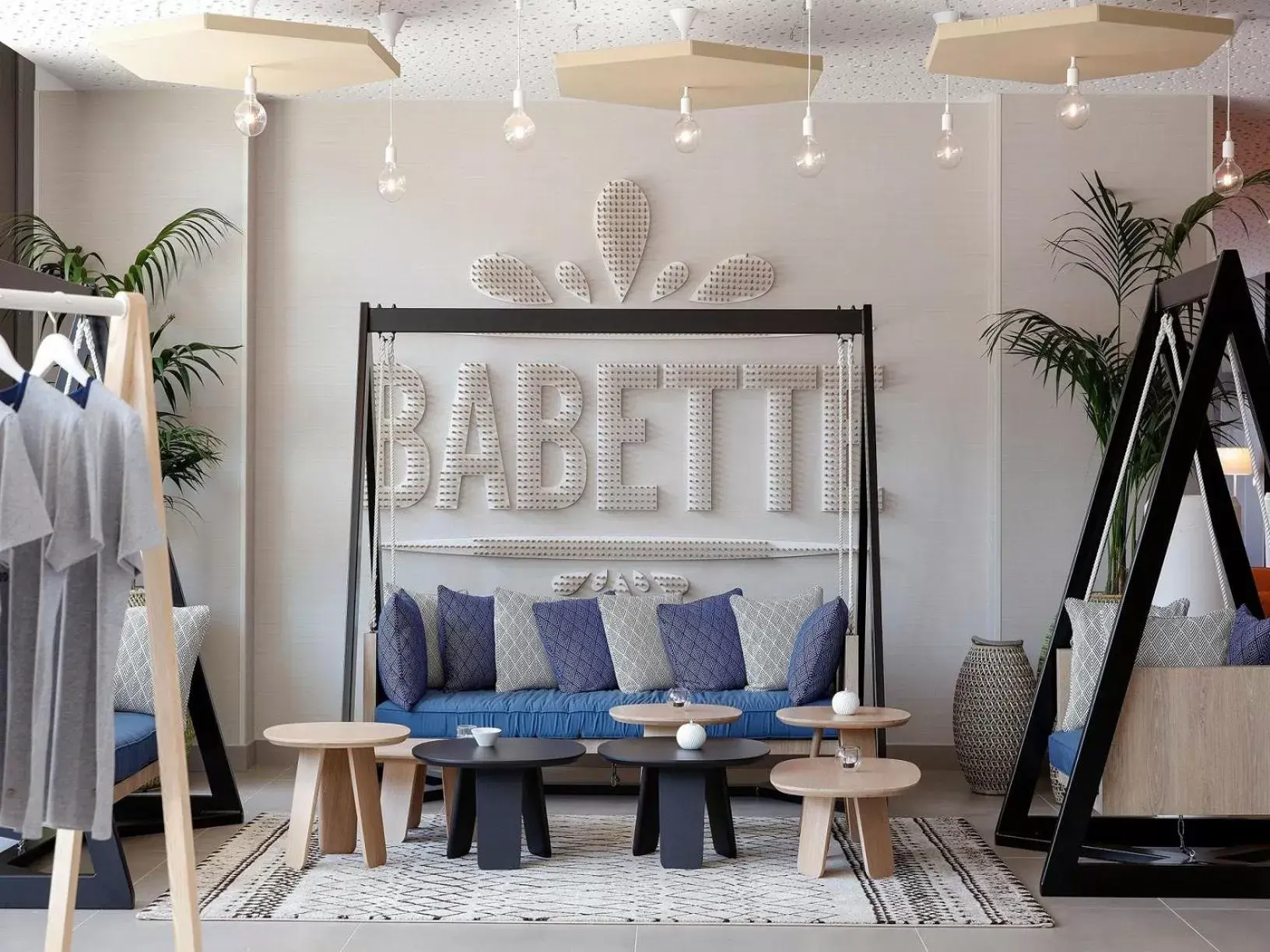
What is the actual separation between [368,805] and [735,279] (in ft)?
10.3

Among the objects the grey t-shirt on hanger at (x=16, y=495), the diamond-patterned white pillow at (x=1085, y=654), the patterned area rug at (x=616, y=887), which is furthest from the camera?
the diamond-patterned white pillow at (x=1085, y=654)

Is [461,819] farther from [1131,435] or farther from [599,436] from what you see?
[1131,435]

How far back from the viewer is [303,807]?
14.9 feet

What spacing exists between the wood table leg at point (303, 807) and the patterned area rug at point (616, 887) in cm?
7

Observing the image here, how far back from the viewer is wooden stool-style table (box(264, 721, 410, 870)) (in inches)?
178

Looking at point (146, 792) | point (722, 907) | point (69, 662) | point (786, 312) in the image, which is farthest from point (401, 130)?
point (69, 662)

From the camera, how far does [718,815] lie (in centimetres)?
469

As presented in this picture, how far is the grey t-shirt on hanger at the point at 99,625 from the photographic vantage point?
251cm

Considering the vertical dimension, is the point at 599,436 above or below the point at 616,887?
above

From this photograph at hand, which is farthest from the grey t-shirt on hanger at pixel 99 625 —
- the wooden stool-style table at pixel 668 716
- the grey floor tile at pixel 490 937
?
the wooden stool-style table at pixel 668 716

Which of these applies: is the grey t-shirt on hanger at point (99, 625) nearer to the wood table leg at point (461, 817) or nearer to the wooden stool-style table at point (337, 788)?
the wooden stool-style table at point (337, 788)

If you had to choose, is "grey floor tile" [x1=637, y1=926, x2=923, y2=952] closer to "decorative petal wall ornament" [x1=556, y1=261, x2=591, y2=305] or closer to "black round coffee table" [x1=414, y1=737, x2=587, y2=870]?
"black round coffee table" [x1=414, y1=737, x2=587, y2=870]

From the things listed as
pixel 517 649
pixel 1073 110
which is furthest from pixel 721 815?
pixel 1073 110

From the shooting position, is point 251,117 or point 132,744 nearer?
point 251,117
